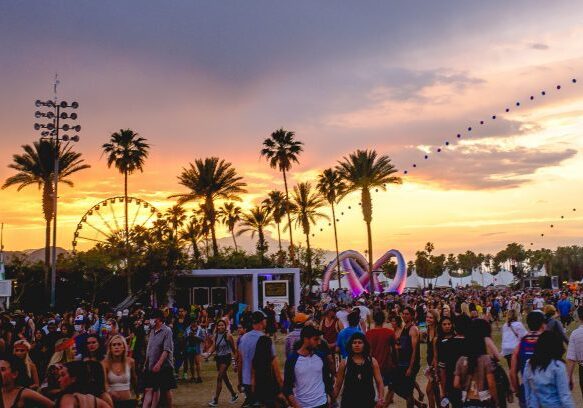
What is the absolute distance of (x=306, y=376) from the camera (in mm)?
8023

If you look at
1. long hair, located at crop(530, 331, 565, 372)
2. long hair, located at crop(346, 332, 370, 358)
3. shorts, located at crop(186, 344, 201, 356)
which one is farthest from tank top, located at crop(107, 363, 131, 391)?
shorts, located at crop(186, 344, 201, 356)

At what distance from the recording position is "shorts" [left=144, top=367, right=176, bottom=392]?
1190cm

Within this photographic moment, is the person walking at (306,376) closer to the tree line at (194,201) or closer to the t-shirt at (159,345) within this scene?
the t-shirt at (159,345)

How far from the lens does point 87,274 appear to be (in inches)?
2106

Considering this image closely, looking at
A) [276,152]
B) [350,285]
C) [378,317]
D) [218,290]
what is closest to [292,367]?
[378,317]

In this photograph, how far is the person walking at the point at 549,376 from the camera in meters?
7.03

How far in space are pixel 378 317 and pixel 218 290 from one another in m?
41.4

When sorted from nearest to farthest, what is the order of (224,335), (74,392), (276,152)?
1. (74,392)
2. (224,335)
3. (276,152)

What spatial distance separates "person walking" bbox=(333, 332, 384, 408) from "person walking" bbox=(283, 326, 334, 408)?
0.38m

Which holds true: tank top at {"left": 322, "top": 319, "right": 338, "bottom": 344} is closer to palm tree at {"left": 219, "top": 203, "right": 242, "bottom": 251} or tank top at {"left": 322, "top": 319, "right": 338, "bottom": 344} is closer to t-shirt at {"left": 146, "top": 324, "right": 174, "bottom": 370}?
t-shirt at {"left": 146, "top": 324, "right": 174, "bottom": 370}

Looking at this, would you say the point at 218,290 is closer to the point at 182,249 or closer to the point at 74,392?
the point at 182,249

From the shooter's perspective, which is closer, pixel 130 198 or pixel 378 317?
pixel 378 317

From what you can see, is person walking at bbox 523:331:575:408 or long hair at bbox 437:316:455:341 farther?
long hair at bbox 437:316:455:341

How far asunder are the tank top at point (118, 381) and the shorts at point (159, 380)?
10.2 feet
